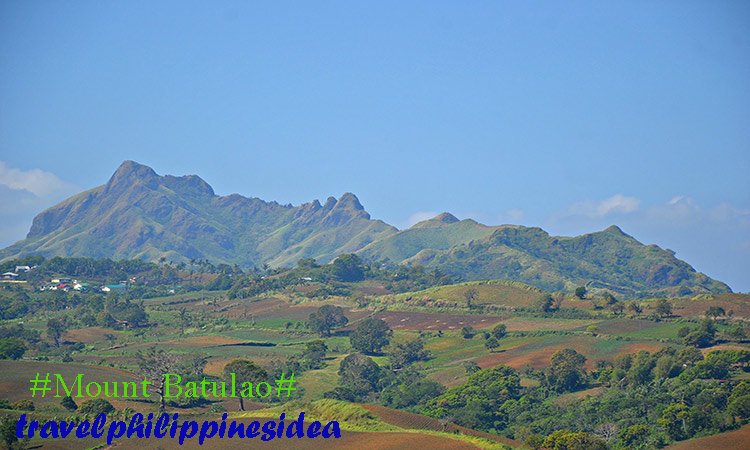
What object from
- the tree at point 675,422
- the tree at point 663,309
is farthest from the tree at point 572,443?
the tree at point 663,309

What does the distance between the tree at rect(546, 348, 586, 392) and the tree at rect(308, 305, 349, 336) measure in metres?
53.3

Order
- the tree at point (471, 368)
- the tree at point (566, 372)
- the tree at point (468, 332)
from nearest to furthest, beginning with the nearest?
1. the tree at point (566, 372)
2. the tree at point (471, 368)
3. the tree at point (468, 332)

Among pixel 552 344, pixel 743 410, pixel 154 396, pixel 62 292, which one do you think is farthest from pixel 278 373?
pixel 62 292

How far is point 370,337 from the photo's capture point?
136875 millimetres

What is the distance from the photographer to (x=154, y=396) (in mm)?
90750

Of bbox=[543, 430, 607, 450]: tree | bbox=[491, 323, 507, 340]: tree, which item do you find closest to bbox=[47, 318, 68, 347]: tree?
bbox=[491, 323, 507, 340]: tree

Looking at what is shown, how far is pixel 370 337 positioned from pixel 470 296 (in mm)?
34855

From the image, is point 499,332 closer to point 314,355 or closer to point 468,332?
point 468,332

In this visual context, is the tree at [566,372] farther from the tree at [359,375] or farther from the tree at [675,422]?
the tree at [675,422]

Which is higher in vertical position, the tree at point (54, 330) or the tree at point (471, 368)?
the tree at point (54, 330)

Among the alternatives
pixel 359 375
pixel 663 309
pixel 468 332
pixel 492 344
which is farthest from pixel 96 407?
pixel 663 309

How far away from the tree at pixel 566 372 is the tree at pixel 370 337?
36820 mm

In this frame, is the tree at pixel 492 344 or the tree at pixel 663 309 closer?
the tree at pixel 492 344

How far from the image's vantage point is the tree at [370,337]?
136 metres
